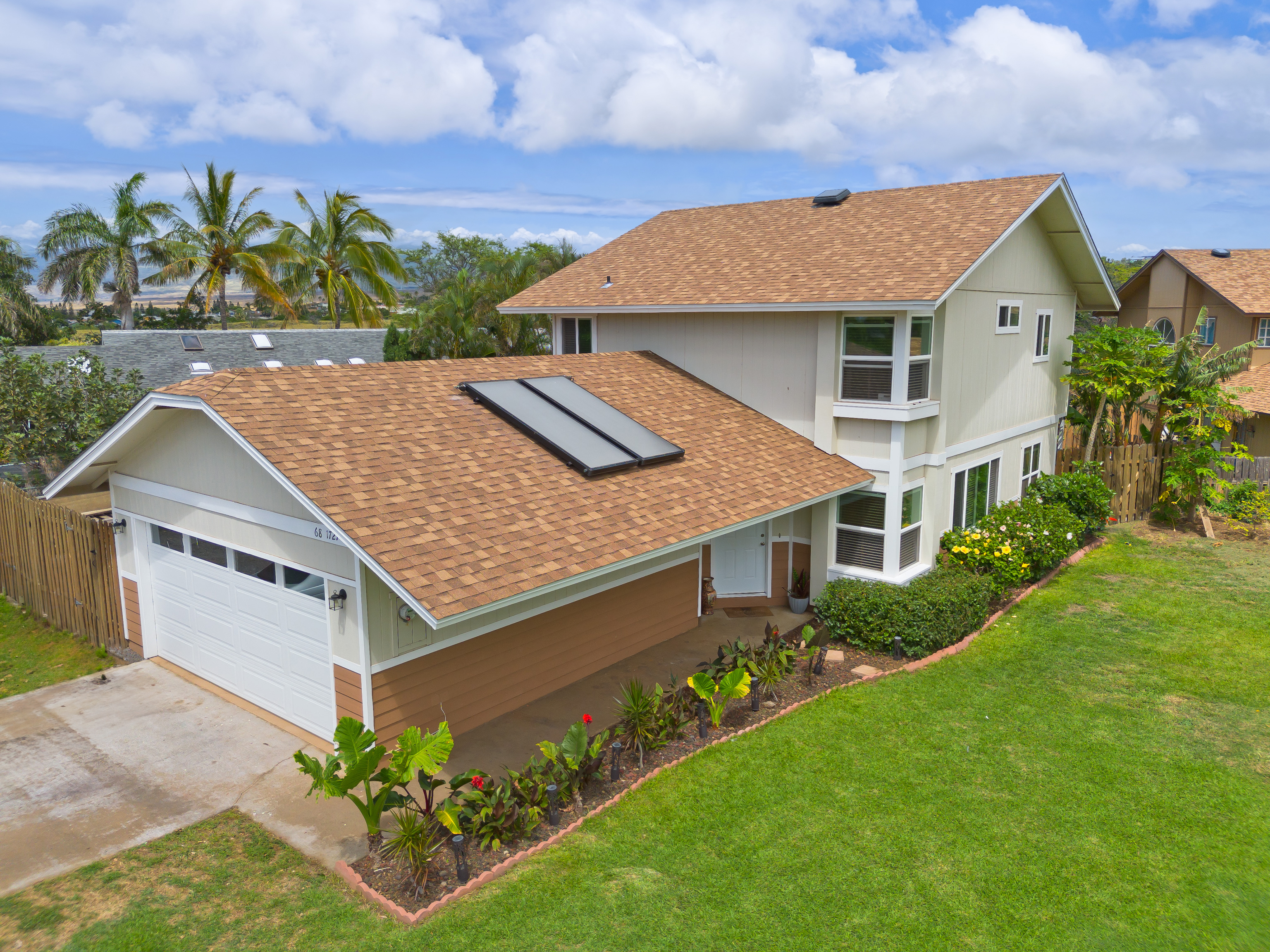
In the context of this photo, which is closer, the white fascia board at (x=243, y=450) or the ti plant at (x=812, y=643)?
the white fascia board at (x=243, y=450)

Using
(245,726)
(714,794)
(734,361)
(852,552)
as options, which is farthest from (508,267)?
(714,794)

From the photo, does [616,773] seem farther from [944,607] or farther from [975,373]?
[975,373]

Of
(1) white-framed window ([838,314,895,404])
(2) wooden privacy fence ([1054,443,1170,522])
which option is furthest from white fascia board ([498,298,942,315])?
(2) wooden privacy fence ([1054,443,1170,522])

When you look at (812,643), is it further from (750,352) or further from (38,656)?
(38,656)

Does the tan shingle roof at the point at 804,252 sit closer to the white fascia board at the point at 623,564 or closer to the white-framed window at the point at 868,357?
the white-framed window at the point at 868,357

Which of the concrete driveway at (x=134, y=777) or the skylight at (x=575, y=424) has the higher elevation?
the skylight at (x=575, y=424)

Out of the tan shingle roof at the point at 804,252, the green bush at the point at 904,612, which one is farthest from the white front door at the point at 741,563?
the tan shingle roof at the point at 804,252

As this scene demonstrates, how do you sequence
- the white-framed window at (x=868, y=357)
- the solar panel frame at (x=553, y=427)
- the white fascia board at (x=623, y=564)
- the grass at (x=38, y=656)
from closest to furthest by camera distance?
the white fascia board at (x=623, y=564), the solar panel frame at (x=553, y=427), the grass at (x=38, y=656), the white-framed window at (x=868, y=357)

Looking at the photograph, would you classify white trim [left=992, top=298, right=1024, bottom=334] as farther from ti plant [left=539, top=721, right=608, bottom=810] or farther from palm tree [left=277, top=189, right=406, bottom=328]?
palm tree [left=277, top=189, right=406, bottom=328]
